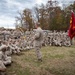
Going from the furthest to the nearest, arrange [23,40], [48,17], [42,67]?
[48,17] < [23,40] < [42,67]

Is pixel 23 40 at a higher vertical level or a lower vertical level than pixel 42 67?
higher

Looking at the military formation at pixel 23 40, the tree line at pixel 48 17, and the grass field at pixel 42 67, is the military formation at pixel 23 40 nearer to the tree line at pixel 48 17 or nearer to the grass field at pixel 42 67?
the grass field at pixel 42 67

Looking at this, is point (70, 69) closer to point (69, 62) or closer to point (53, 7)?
point (69, 62)

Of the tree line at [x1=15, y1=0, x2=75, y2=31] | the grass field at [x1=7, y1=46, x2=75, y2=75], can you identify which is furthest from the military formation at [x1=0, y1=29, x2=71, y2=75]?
the tree line at [x1=15, y1=0, x2=75, y2=31]

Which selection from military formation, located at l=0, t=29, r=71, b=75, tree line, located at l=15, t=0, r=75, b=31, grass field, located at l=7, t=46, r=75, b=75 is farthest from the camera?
tree line, located at l=15, t=0, r=75, b=31

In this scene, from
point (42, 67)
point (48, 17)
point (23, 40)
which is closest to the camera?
point (42, 67)

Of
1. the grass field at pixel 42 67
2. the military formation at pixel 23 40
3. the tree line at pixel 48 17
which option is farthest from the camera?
the tree line at pixel 48 17

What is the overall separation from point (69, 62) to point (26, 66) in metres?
2.51

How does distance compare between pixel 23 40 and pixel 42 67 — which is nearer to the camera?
pixel 42 67

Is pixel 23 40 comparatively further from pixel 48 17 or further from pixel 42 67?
pixel 48 17

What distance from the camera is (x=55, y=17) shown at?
44562mm

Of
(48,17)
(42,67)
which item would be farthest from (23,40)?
(48,17)

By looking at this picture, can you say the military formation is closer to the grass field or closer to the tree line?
the grass field

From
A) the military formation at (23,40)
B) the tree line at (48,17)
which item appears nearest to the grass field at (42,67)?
the military formation at (23,40)
